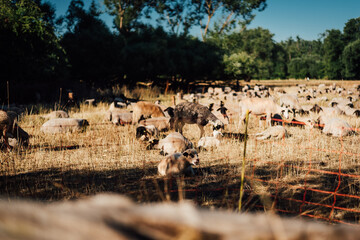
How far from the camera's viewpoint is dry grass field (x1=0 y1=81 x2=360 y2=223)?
3875mm

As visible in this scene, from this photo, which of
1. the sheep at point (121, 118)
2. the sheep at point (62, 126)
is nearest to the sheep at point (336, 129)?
the sheep at point (121, 118)

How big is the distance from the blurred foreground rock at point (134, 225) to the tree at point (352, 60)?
4596cm

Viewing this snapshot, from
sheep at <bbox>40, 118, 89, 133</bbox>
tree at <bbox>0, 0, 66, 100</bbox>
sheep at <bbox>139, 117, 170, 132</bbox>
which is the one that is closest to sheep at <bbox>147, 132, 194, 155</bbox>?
sheep at <bbox>139, 117, 170, 132</bbox>

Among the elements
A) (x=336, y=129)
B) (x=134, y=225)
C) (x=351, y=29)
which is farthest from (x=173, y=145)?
(x=351, y=29)

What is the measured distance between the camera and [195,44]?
23750 millimetres

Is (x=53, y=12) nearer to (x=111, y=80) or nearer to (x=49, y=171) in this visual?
(x=111, y=80)

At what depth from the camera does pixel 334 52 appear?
4450 centimetres

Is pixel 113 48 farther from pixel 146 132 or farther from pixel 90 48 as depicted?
pixel 146 132

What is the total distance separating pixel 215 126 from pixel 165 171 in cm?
309

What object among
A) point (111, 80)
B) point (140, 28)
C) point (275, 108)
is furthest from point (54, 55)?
point (275, 108)

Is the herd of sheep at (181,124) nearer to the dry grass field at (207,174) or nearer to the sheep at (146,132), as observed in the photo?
the sheep at (146,132)

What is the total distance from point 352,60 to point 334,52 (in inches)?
249

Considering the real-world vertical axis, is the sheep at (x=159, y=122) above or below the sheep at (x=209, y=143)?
above

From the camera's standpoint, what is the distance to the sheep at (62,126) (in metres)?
7.94
